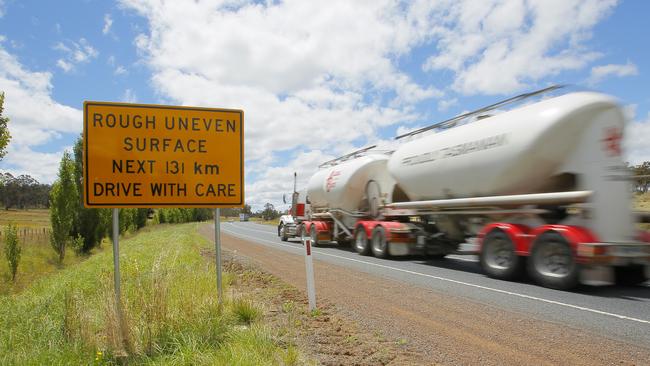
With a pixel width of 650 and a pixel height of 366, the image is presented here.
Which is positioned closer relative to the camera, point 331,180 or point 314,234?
point 331,180

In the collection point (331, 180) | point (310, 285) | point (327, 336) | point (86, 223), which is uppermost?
point (331, 180)

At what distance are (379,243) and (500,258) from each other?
16.7 feet

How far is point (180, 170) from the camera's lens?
5.30m

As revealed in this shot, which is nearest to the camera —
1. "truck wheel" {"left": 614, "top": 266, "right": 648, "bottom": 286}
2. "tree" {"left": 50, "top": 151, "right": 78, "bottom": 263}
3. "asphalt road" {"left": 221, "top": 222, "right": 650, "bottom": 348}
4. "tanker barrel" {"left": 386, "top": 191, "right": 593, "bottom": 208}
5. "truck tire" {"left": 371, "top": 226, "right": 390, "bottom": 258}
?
"asphalt road" {"left": 221, "top": 222, "right": 650, "bottom": 348}

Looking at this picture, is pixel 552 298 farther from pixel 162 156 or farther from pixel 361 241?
pixel 361 241

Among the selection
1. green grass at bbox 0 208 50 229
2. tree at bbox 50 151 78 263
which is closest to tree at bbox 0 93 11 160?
tree at bbox 50 151 78 263

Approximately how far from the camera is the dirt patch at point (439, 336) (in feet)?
14.6

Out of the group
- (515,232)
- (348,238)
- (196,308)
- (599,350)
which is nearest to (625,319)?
(599,350)

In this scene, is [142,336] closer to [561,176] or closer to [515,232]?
[515,232]

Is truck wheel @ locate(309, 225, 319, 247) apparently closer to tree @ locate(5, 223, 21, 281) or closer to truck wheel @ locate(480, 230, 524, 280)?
truck wheel @ locate(480, 230, 524, 280)

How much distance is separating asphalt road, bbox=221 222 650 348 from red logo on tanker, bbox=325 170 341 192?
6095 millimetres

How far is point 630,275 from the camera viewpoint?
8547 millimetres

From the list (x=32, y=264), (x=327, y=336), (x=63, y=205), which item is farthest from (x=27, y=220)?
(x=327, y=336)

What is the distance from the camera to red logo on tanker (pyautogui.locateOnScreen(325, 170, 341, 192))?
1748cm
